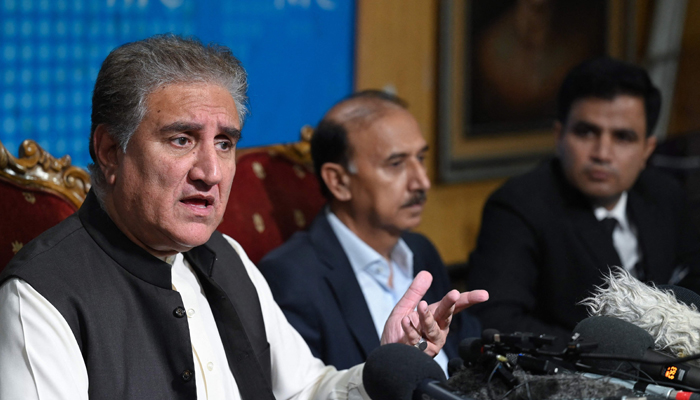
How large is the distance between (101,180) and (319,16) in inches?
91.8

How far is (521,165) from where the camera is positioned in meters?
4.77

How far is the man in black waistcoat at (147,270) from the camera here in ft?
4.18

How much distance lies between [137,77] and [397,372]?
80cm

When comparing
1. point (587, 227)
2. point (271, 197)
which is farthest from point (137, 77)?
point (587, 227)

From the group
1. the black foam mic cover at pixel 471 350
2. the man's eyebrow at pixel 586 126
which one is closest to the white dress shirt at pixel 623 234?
the man's eyebrow at pixel 586 126

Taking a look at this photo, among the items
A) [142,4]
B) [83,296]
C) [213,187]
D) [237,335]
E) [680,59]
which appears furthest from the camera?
[680,59]

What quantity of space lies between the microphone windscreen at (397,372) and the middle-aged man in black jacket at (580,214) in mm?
1422

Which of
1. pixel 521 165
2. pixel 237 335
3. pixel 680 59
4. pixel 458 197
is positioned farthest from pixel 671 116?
pixel 237 335

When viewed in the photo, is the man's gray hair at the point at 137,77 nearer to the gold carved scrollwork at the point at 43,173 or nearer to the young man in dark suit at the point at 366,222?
the gold carved scrollwork at the point at 43,173

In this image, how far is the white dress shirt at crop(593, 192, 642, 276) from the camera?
107 inches

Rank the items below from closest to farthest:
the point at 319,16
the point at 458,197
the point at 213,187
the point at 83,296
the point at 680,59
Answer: the point at 83,296 < the point at 213,187 < the point at 319,16 < the point at 458,197 < the point at 680,59

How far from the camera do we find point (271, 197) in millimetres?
2482

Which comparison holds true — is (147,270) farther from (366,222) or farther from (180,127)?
(366,222)

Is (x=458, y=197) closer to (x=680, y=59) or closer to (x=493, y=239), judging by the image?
(x=493, y=239)
